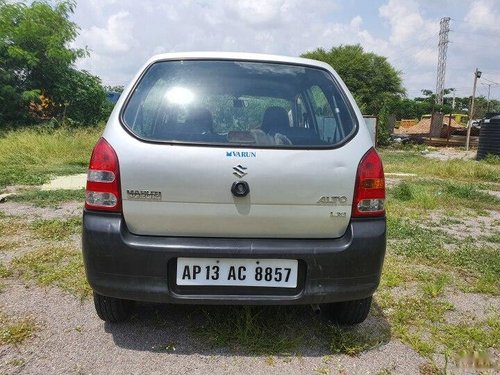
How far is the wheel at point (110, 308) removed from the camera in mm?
2430

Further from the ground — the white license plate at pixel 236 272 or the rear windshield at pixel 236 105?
the rear windshield at pixel 236 105

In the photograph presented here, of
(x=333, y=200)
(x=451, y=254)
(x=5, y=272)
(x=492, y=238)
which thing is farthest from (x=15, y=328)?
(x=492, y=238)

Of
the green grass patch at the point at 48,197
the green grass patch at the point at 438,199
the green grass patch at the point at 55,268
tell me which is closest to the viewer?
the green grass patch at the point at 55,268

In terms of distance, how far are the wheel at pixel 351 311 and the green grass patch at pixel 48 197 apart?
4284 millimetres

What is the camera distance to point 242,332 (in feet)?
7.96

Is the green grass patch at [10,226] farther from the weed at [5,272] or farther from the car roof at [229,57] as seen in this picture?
the car roof at [229,57]

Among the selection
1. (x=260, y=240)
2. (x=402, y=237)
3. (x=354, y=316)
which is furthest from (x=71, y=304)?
(x=402, y=237)

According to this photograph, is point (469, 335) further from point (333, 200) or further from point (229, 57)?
point (229, 57)

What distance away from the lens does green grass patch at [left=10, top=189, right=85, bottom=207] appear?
18.8ft

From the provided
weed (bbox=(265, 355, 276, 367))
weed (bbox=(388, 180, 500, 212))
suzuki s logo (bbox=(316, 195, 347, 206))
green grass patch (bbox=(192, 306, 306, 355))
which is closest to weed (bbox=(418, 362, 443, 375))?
green grass patch (bbox=(192, 306, 306, 355))

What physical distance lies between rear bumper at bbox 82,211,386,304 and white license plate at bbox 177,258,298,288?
3cm

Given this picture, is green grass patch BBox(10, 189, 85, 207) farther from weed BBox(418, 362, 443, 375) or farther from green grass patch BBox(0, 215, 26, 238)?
weed BBox(418, 362, 443, 375)

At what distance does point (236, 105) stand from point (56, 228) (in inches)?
113

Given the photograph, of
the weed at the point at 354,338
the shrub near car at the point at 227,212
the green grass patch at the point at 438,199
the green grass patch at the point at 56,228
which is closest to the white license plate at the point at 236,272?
the shrub near car at the point at 227,212
